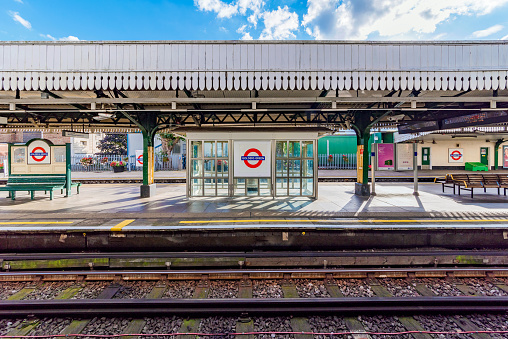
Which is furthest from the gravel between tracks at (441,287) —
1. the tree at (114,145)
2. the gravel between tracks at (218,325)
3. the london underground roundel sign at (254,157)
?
the tree at (114,145)

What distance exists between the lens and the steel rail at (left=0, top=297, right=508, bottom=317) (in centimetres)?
328

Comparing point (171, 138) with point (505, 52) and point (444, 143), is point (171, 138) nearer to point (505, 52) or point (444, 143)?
point (505, 52)

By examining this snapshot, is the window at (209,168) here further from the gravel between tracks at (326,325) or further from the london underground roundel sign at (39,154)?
the gravel between tracks at (326,325)

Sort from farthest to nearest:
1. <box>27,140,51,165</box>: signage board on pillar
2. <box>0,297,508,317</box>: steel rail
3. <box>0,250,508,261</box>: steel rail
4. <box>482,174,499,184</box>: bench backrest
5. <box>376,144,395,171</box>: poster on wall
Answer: <box>376,144,395,171</box>: poster on wall
<box>482,174,499,184</box>: bench backrest
<box>27,140,51,165</box>: signage board on pillar
<box>0,250,508,261</box>: steel rail
<box>0,297,508,317</box>: steel rail

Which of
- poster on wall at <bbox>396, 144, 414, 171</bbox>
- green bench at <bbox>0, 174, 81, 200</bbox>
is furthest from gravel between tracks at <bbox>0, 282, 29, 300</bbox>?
poster on wall at <bbox>396, 144, 414, 171</bbox>

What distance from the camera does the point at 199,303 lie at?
11.3 feet

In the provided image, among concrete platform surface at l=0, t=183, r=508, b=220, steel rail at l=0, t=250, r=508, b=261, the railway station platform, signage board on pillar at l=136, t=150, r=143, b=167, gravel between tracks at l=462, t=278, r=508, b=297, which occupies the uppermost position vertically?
signage board on pillar at l=136, t=150, r=143, b=167

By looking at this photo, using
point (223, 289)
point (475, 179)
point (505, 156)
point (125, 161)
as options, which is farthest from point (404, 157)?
point (125, 161)

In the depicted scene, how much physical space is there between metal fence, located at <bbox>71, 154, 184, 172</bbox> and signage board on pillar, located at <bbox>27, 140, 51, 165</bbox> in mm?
14497

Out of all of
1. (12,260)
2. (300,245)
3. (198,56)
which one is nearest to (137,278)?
(12,260)

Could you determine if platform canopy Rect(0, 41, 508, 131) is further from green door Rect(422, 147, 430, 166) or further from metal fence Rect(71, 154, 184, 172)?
green door Rect(422, 147, 430, 166)

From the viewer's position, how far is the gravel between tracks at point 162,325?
2998mm

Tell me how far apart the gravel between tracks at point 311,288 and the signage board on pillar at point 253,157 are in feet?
16.5

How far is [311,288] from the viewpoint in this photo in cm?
405
